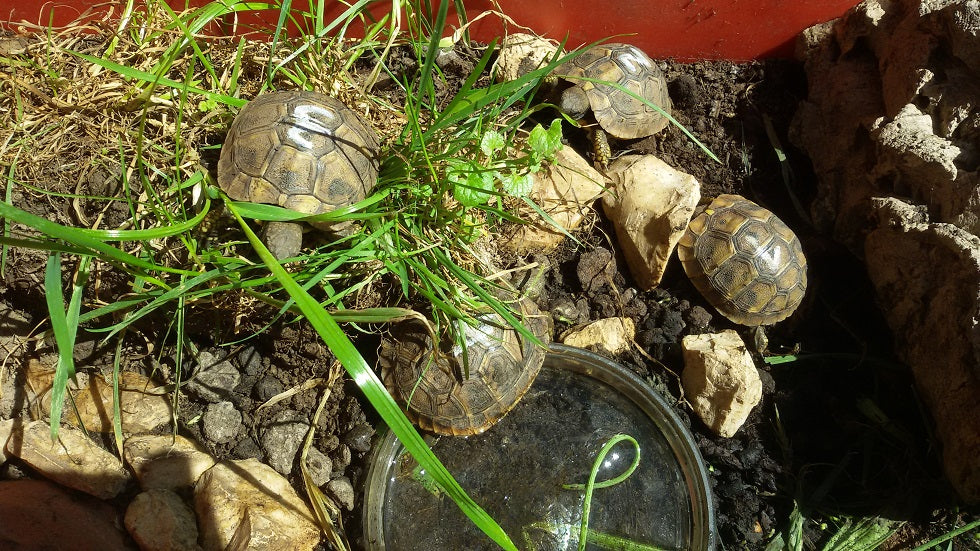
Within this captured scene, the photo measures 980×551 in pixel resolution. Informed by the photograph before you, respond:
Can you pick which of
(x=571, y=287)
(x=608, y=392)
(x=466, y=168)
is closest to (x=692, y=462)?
(x=608, y=392)

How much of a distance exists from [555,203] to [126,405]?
1.38m

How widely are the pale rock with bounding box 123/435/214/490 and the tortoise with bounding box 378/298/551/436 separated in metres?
0.56

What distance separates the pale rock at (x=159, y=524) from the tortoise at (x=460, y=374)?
0.62m

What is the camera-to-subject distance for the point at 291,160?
5.00 ft

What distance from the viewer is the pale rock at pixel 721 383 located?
1.78 m

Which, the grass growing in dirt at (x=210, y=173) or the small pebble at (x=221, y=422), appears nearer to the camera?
the grass growing in dirt at (x=210, y=173)

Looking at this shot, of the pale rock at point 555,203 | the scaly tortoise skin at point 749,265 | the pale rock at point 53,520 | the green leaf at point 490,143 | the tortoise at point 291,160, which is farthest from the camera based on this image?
the scaly tortoise skin at point 749,265

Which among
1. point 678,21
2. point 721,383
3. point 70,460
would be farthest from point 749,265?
point 70,460

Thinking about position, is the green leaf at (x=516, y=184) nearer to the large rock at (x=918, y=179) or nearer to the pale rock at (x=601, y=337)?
the pale rock at (x=601, y=337)

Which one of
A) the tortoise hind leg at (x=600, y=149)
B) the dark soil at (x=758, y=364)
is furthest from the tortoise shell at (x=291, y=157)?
the tortoise hind leg at (x=600, y=149)

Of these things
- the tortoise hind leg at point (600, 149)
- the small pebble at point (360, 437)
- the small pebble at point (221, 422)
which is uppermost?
the tortoise hind leg at point (600, 149)

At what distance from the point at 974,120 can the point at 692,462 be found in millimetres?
1204

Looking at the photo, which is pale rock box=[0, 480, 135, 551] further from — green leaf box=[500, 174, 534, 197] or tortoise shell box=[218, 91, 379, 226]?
green leaf box=[500, 174, 534, 197]

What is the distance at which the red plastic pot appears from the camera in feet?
6.56
